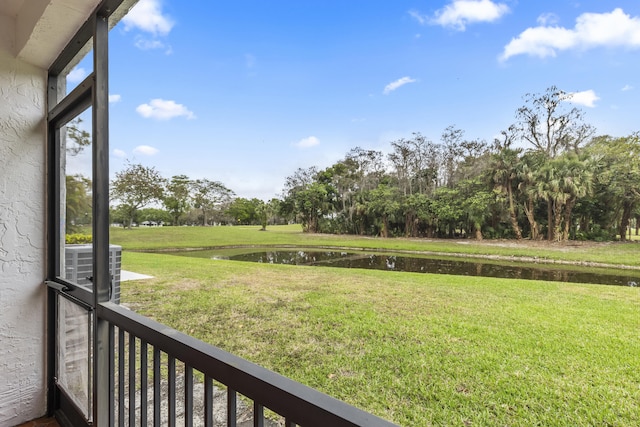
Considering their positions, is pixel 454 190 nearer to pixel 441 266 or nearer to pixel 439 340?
pixel 441 266

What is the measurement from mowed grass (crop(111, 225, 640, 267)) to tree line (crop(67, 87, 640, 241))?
20 cm

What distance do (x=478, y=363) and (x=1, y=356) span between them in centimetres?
268

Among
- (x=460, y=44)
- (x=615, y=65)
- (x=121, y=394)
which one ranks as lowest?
(x=121, y=394)

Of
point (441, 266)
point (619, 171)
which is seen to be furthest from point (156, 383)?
point (441, 266)

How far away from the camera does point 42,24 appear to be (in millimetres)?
1267

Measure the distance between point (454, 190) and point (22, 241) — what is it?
23.4 ft

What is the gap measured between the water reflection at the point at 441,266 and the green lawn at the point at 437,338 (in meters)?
0.37

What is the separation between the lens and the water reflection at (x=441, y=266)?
4520mm

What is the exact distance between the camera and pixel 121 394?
1.16 meters

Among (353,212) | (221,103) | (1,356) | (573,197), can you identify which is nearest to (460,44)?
(573,197)

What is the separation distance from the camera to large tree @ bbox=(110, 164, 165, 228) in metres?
6.09

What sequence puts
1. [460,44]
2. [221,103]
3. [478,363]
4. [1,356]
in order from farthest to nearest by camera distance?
1. [221,103]
2. [460,44]
3. [478,363]
4. [1,356]

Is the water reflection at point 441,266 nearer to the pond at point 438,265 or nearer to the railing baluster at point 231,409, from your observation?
the pond at point 438,265

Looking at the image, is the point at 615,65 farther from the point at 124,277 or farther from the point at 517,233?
the point at 124,277
